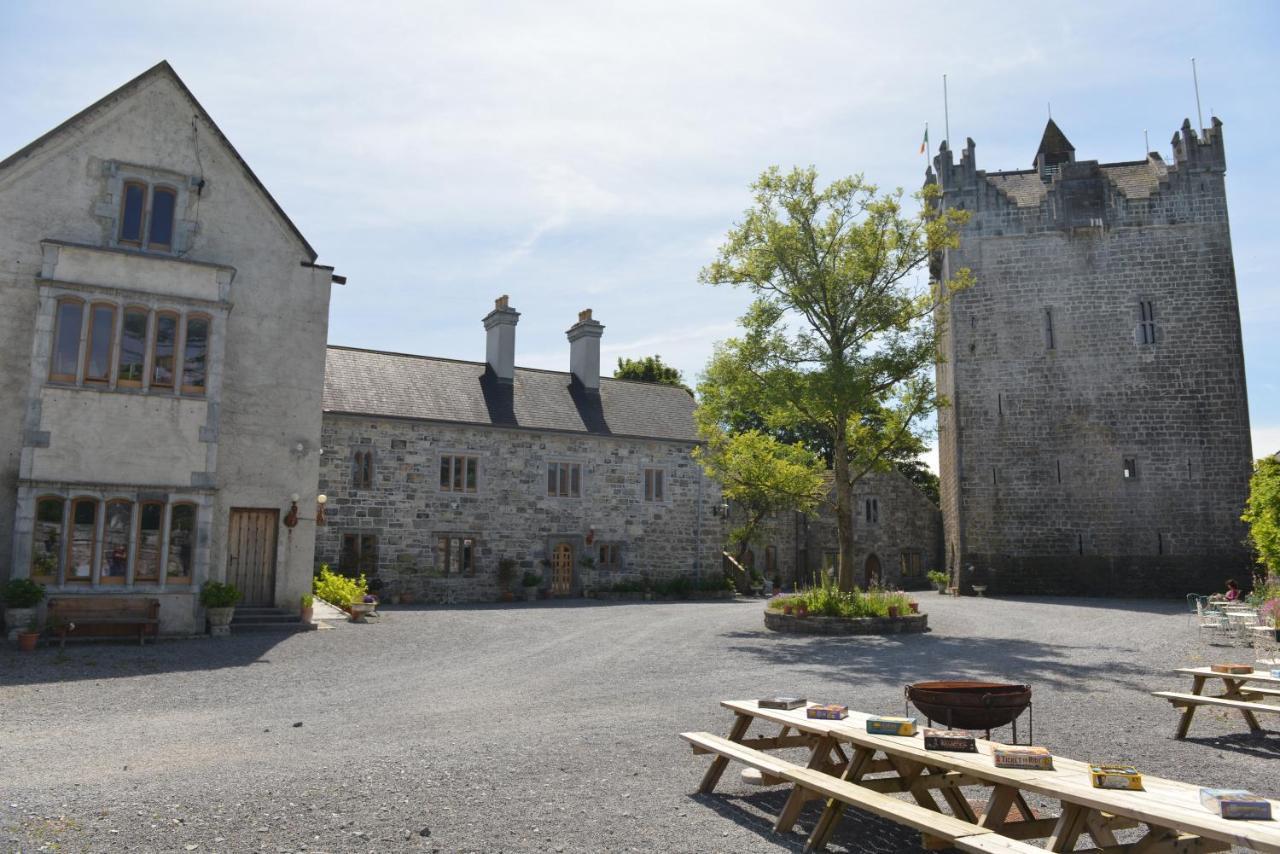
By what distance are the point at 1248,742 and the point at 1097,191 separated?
2682 cm

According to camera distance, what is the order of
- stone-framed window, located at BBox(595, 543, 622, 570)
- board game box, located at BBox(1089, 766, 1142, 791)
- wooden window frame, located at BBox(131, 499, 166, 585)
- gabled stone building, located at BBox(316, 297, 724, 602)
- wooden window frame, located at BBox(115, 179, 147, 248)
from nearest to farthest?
board game box, located at BBox(1089, 766, 1142, 791) < wooden window frame, located at BBox(131, 499, 166, 585) < wooden window frame, located at BBox(115, 179, 147, 248) < gabled stone building, located at BBox(316, 297, 724, 602) < stone-framed window, located at BBox(595, 543, 622, 570)

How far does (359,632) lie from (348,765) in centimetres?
1054

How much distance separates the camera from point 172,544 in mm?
16328

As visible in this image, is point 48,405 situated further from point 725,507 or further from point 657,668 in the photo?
point 725,507

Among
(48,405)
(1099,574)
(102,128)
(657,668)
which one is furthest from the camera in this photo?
(1099,574)

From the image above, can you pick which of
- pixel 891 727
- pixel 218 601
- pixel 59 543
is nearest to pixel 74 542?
pixel 59 543

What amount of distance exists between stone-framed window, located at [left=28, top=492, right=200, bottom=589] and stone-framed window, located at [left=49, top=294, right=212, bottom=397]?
210 centimetres

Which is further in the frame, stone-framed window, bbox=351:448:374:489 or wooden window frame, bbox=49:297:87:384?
stone-framed window, bbox=351:448:374:489

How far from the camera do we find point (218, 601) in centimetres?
1631

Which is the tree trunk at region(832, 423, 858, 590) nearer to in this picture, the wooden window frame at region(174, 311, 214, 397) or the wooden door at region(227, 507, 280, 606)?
the wooden door at region(227, 507, 280, 606)

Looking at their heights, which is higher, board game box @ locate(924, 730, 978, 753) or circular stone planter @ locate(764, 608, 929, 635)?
board game box @ locate(924, 730, 978, 753)

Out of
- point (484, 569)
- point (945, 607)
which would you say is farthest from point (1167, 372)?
point (484, 569)

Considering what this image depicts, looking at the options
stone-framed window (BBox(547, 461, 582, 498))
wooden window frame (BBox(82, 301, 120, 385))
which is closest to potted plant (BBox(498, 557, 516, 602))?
stone-framed window (BBox(547, 461, 582, 498))

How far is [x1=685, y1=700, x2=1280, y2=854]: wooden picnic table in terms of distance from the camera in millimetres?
4215
